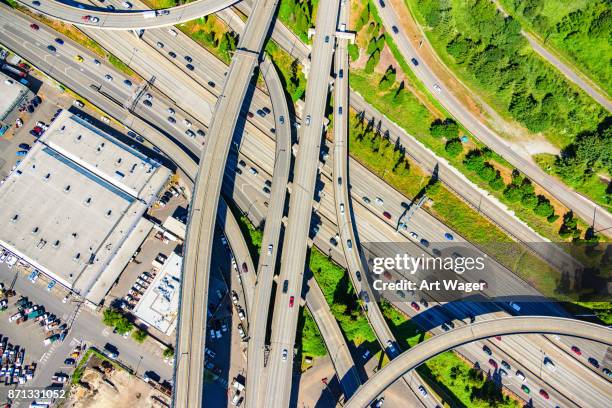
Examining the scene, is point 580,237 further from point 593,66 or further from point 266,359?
point 266,359

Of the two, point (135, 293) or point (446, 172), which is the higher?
point (446, 172)

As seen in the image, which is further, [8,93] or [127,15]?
[127,15]

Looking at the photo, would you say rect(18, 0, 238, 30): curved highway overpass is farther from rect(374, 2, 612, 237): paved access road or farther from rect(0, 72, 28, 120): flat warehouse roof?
rect(374, 2, 612, 237): paved access road

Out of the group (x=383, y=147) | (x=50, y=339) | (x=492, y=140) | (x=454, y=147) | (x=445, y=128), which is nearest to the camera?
(x=50, y=339)

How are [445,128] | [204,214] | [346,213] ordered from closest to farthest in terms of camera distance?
[204,214]
[346,213]
[445,128]

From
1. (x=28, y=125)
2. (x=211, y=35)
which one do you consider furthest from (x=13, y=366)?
(x=211, y=35)

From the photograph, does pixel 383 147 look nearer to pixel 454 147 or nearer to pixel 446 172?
pixel 454 147

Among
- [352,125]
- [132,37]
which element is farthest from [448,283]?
[132,37]
